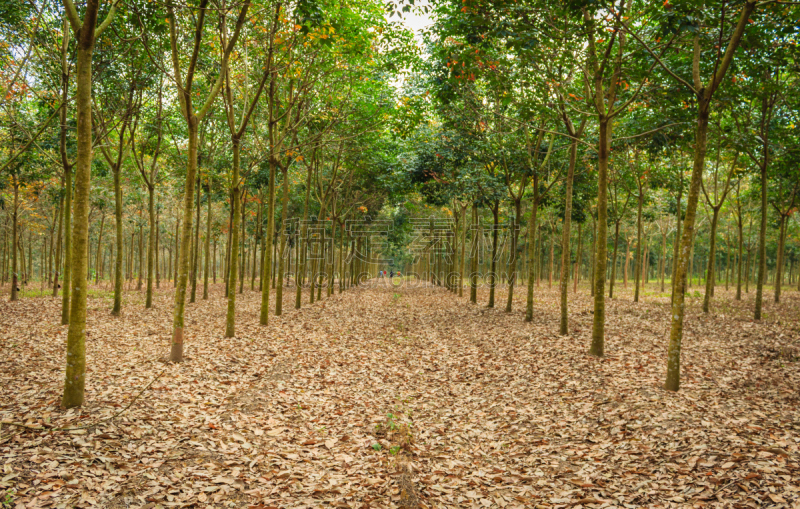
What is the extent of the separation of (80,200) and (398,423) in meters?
5.87

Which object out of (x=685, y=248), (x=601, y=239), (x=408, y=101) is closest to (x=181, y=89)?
(x=408, y=101)

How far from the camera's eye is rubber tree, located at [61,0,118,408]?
5531 mm

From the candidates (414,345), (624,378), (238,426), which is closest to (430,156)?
(414,345)

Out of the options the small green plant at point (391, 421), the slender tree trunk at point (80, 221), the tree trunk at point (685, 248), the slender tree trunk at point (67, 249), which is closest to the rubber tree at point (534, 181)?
the tree trunk at point (685, 248)

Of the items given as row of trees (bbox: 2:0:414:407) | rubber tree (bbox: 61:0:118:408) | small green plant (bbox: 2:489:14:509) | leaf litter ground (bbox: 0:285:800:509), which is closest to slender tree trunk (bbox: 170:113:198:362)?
row of trees (bbox: 2:0:414:407)

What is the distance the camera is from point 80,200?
5.59m

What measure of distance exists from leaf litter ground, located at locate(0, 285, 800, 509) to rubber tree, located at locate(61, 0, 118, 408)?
0.48 m

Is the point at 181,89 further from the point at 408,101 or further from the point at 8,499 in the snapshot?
the point at 408,101

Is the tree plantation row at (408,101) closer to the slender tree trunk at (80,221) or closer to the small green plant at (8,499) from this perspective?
the slender tree trunk at (80,221)

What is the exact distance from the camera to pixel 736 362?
30.5 feet

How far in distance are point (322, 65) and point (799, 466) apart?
15061 millimetres

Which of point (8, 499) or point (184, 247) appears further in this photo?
point (184, 247)

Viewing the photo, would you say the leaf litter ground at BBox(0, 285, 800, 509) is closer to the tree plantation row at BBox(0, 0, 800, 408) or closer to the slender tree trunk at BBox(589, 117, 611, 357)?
the slender tree trunk at BBox(589, 117, 611, 357)

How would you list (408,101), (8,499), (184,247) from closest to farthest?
(8,499) < (184,247) < (408,101)
